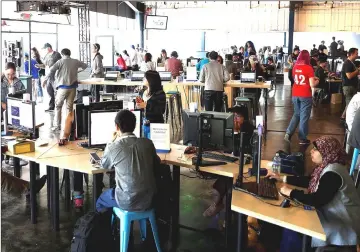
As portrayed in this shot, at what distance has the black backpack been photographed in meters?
3.34

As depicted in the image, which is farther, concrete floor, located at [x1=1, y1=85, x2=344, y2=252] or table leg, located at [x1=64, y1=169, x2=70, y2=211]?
table leg, located at [x1=64, y1=169, x2=70, y2=211]

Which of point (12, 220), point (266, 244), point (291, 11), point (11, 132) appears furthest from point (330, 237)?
point (291, 11)

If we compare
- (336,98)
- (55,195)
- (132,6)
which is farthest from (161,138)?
(132,6)

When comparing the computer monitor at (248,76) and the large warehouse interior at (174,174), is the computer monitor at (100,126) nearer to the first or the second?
the large warehouse interior at (174,174)

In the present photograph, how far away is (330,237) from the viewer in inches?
112

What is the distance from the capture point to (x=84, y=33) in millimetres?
14234

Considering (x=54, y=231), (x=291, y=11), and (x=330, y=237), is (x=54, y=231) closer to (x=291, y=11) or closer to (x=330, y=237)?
(x=330, y=237)

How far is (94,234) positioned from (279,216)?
1.35m

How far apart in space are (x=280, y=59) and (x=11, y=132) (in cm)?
1570

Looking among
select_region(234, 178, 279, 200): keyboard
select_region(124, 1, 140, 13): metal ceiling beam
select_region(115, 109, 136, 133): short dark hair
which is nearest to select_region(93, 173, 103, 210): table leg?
select_region(115, 109, 136, 133): short dark hair

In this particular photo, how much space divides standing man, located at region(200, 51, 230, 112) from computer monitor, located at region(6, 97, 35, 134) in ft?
13.7

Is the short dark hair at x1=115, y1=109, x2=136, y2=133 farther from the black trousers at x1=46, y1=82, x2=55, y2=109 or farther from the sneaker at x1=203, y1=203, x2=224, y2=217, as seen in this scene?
the black trousers at x1=46, y1=82, x2=55, y2=109

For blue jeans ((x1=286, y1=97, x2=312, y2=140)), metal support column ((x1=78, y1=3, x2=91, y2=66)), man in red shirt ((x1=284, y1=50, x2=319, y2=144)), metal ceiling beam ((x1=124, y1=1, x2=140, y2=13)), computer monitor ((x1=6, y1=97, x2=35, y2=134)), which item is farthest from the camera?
metal ceiling beam ((x1=124, y1=1, x2=140, y2=13))

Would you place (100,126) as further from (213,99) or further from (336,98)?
(336,98)
